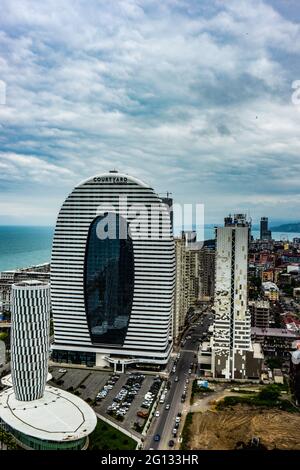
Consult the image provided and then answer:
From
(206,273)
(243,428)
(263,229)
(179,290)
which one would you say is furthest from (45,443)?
(263,229)

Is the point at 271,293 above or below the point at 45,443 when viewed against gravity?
above

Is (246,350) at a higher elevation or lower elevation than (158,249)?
lower

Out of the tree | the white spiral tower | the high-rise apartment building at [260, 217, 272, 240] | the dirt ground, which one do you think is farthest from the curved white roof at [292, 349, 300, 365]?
the high-rise apartment building at [260, 217, 272, 240]

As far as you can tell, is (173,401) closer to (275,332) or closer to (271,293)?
(275,332)

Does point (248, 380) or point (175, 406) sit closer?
point (175, 406)

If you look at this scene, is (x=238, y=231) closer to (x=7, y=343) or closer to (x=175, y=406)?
(x=175, y=406)
